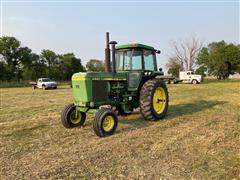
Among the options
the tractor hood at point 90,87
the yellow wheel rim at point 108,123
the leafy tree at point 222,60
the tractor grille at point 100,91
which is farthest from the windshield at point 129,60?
the leafy tree at point 222,60

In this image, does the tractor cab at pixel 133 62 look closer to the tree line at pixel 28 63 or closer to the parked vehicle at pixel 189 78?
the parked vehicle at pixel 189 78

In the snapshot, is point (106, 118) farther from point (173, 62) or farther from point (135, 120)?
point (173, 62)

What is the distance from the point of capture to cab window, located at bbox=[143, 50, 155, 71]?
7.45 m

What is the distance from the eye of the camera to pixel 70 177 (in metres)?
3.48

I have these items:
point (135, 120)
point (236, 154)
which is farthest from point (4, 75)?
point (236, 154)

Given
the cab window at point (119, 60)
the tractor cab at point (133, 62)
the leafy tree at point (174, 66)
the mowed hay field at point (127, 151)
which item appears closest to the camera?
the mowed hay field at point (127, 151)

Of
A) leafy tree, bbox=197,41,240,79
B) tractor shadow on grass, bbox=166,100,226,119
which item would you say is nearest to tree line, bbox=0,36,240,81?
leafy tree, bbox=197,41,240,79

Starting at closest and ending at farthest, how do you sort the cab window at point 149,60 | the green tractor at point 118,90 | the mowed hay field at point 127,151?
the mowed hay field at point 127,151
the green tractor at point 118,90
the cab window at point 149,60

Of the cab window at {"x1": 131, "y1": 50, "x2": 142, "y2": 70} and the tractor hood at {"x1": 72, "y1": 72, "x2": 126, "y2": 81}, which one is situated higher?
the cab window at {"x1": 131, "y1": 50, "x2": 142, "y2": 70}

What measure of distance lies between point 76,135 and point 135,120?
6.98 feet

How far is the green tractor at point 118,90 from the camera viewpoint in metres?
6.00

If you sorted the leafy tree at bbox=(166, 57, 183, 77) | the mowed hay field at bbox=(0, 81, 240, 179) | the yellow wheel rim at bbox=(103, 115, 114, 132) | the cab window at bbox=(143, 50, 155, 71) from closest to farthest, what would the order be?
the mowed hay field at bbox=(0, 81, 240, 179) < the yellow wheel rim at bbox=(103, 115, 114, 132) < the cab window at bbox=(143, 50, 155, 71) < the leafy tree at bbox=(166, 57, 183, 77)

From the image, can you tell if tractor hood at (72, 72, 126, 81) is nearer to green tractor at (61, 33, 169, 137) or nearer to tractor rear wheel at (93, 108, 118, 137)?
green tractor at (61, 33, 169, 137)

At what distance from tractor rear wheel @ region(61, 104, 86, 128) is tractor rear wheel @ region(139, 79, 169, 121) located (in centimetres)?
170
